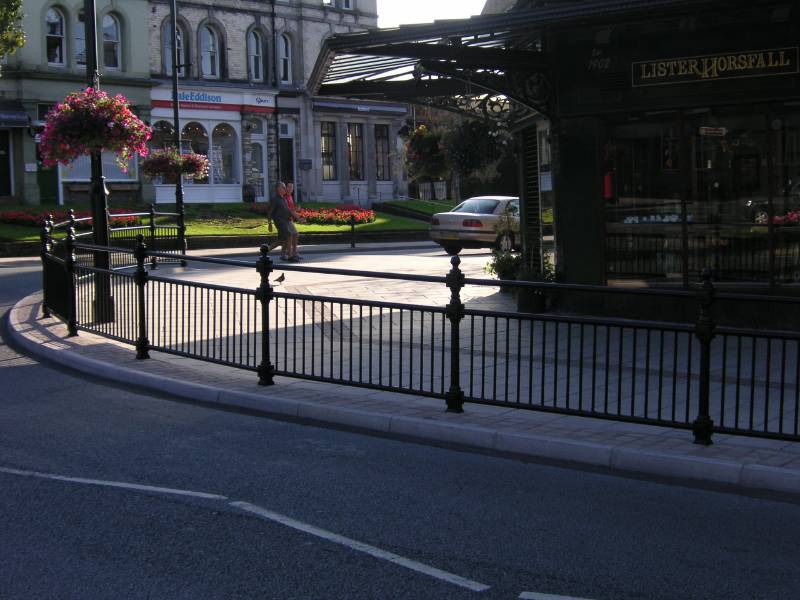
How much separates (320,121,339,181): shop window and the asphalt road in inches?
1750

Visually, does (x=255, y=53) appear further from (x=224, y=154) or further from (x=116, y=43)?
(x=116, y=43)

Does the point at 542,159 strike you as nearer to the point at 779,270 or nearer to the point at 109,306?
the point at 779,270

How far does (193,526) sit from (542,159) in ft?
35.4

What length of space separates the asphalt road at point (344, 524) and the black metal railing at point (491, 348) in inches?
42.1

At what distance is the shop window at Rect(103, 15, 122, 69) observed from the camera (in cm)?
4244

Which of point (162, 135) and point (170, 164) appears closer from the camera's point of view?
point (170, 164)

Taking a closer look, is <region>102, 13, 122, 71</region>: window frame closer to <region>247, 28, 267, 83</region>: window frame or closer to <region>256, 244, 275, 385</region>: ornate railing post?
<region>247, 28, 267, 83</region>: window frame

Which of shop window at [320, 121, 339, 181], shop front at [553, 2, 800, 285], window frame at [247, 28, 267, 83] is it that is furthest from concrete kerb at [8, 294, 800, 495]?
shop window at [320, 121, 339, 181]

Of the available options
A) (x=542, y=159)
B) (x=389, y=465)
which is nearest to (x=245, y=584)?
(x=389, y=465)

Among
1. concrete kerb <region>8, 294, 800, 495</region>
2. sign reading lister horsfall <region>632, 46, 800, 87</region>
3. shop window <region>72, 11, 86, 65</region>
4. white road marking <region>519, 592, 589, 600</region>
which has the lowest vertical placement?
concrete kerb <region>8, 294, 800, 495</region>

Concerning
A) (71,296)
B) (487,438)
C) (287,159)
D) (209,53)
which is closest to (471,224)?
(71,296)

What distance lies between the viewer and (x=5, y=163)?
38812 millimetres

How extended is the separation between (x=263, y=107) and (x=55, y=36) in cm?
1053

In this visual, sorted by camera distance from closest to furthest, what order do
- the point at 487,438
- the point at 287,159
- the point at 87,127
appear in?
the point at 487,438 → the point at 87,127 → the point at 287,159
